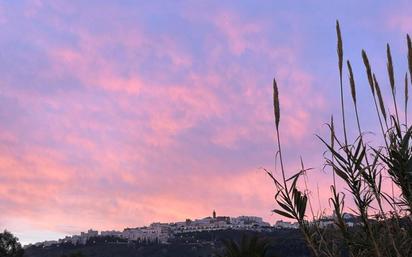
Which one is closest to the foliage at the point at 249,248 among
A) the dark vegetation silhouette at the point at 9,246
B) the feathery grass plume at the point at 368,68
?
the feathery grass plume at the point at 368,68

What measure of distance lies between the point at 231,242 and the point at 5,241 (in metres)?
52.2

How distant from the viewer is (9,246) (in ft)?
256

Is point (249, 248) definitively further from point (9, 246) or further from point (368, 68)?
point (9, 246)

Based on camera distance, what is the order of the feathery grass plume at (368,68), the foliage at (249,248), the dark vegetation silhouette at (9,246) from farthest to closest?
the dark vegetation silhouette at (9,246), the foliage at (249,248), the feathery grass plume at (368,68)

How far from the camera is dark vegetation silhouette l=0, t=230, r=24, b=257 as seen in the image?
76.7 meters

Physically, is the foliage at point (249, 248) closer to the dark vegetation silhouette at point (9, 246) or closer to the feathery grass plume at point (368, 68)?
the feathery grass plume at point (368, 68)

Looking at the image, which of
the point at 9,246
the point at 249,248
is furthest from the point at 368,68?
the point at 9,246

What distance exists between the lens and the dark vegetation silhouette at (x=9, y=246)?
252 ft

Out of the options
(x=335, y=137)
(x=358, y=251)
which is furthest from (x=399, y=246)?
(x=335, y=137)

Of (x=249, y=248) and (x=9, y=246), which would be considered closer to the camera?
(x=249, y=248)

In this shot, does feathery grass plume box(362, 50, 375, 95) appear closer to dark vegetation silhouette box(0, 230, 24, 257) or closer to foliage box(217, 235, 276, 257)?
foliage box(217, 235, 276, 257)

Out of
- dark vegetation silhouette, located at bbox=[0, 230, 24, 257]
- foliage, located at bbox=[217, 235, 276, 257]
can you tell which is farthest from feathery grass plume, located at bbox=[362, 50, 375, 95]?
dark vegetation silhouette, located at bbox=[0, 230, 24, 257]

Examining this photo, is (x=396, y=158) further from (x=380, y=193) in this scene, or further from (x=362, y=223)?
(x=362, y=223)

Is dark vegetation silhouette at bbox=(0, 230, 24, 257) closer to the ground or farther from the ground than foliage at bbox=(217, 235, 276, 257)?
farther from the ground
